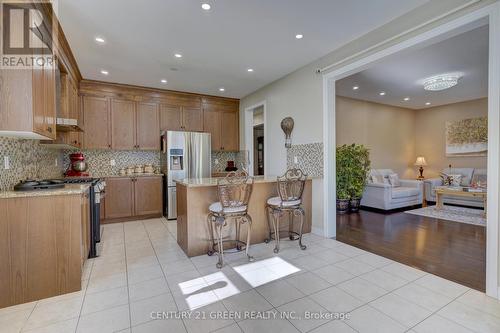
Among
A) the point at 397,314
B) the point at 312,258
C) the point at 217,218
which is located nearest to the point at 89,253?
the point at 217,218

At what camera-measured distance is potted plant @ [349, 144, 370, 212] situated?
5297 mm

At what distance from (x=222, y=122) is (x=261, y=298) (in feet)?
14.6

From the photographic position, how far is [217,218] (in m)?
2.69

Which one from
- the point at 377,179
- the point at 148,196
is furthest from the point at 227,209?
the point at 377,179

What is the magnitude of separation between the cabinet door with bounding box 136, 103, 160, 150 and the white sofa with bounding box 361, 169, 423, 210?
4.88m

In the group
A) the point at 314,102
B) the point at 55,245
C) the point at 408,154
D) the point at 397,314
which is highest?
the point at 314,102

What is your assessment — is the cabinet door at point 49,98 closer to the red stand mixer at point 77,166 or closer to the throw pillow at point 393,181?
the red stand mixer at point 77,166

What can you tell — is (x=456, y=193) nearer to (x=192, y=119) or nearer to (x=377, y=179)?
(x=377, y=179)

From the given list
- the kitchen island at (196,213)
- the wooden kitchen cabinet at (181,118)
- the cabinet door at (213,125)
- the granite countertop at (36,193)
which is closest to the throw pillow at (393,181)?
the kitchen island at (196,213)

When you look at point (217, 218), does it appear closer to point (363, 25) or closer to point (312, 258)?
point (312, 258)

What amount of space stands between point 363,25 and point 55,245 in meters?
3.86

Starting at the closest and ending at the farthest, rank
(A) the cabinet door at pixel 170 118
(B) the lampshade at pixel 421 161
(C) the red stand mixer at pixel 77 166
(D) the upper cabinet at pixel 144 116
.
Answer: (C) the red stand mixer at pixel 77 166 → (D) the upper cabinet at pixel 144 116 → (A) the cabinet door at pixel 170 118 → (B) the lampshade at pixel 421 161

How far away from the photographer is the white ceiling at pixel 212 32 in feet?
7.89

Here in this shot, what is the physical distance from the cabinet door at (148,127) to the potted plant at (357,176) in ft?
14.0
